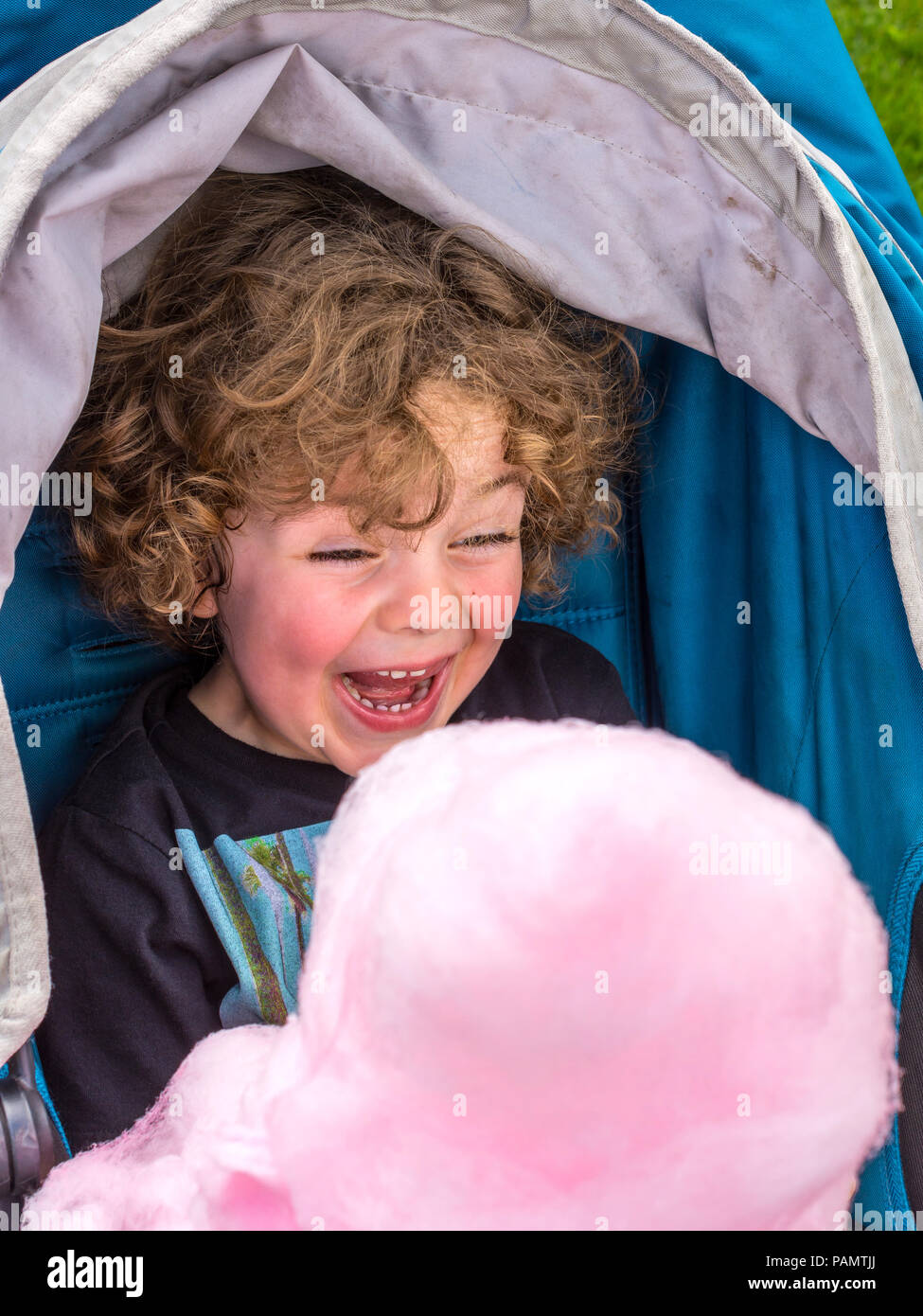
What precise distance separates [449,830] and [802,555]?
595 millimetres

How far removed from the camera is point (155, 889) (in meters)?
0.96

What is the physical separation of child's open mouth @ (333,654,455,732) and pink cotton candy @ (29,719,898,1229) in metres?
0.34

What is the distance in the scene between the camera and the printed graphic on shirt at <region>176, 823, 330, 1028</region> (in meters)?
0.97

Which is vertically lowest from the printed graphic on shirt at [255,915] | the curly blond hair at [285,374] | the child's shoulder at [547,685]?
the printed graphic on shirt at [255,915]

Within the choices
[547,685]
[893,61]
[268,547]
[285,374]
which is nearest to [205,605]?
[268,547]

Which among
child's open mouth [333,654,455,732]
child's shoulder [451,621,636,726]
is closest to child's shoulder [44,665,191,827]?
child's open mouth [333,654,455,732]

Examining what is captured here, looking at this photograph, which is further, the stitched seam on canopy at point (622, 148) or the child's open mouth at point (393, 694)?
the child's open mouth at point (393, 694)

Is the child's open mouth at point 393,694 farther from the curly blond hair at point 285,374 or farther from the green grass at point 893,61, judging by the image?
the green grass at point 893,61

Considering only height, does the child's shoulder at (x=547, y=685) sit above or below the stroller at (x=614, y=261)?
below

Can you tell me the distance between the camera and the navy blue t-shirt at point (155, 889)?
3.02 feet

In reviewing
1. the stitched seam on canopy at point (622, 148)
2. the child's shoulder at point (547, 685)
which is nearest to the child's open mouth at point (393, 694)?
the child's shoulder at point (547, 685)

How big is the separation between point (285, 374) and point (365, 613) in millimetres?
200

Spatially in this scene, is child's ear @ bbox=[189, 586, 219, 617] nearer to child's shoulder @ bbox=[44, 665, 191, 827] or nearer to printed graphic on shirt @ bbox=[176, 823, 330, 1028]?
child's shoulder @ bbox=[44, 665, 191, 827]
